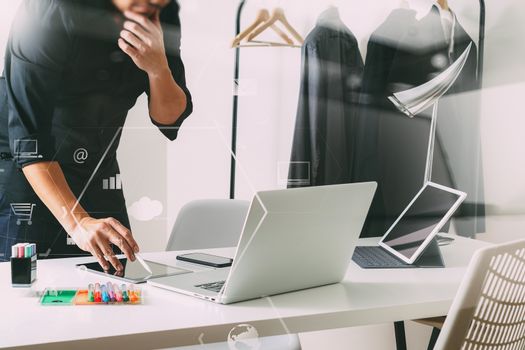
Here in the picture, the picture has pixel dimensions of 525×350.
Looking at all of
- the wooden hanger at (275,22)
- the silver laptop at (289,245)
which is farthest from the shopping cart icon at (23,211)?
Result: the silver laptop at (289,245)

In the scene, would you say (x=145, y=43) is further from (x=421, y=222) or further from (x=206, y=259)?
(x=421, y=222)

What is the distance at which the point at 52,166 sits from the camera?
89.8 inches

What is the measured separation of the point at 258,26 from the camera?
2561 millimetres

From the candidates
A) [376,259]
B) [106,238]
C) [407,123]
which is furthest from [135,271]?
[407,123]

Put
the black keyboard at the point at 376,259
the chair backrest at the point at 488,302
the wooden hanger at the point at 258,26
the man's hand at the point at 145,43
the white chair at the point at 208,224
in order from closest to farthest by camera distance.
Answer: the chair backrest at the point at 488,302 < the black keyboard at the point at 376,259 < the white chair at the point at 208,224 < the man's hand at the point at 145,43 < the wooden hanger at the point at 258,26

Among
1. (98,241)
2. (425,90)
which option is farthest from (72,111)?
(425,90)

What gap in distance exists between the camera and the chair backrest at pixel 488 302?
0.94 meters

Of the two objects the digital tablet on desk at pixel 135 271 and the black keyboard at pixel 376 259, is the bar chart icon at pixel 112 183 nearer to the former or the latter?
the digital tablet on desk at pixel 135 271

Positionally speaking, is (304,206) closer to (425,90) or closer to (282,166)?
(282,166)

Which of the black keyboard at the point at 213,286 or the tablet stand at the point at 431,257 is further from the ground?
the tablet stand at the point at 431,257

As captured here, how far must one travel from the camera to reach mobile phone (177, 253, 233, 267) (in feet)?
4.78

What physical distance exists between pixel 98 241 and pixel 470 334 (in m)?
0.76

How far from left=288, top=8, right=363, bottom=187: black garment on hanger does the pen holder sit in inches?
60.0

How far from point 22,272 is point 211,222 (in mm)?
870
